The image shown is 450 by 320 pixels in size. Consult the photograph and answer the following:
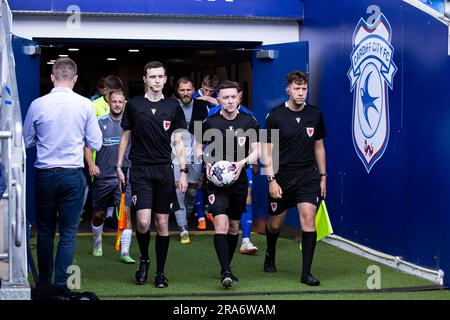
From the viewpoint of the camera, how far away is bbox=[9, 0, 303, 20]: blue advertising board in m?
11.8

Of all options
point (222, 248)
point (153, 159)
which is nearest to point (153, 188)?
point (153, 159)

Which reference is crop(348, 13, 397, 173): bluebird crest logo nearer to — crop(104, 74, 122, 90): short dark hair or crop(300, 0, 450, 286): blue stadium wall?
crop(300, 0, 450, 286): blue stadium wall

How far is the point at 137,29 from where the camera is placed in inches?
479

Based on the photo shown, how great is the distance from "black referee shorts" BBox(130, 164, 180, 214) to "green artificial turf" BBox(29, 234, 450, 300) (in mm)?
726

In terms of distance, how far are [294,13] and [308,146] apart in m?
3.86

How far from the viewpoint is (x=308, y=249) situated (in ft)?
28.7

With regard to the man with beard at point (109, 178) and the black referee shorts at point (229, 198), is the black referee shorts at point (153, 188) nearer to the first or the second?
the black referee shorts at point (229, 198)

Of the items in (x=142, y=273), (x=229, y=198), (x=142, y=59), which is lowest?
(x=142, y=273)

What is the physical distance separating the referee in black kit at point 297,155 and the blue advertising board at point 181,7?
3402mm

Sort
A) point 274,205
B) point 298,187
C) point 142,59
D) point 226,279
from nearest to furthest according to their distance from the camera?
1. point 226,279
2. point 298,187
3. point 274,205
4. point 142,59

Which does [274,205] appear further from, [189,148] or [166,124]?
[189,148]

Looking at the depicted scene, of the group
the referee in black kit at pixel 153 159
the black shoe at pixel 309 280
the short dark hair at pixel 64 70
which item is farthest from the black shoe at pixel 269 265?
the short dark hair at pixel 64 70

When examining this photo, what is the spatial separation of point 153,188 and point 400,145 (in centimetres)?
258
